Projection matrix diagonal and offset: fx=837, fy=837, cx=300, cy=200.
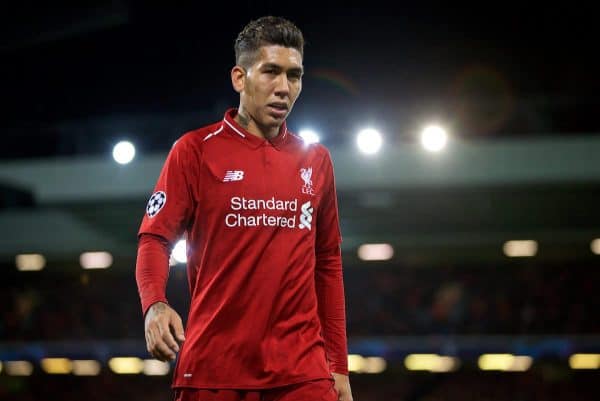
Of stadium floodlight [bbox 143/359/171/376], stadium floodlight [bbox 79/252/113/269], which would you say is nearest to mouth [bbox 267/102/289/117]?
stadium floodlight [bbox 143/359/171/376]

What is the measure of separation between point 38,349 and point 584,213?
684 cm

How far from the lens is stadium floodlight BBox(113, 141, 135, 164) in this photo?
10.8 metres

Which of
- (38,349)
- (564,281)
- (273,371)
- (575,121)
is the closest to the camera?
(273,371)

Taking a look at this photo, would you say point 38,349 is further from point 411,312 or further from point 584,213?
point 584,213

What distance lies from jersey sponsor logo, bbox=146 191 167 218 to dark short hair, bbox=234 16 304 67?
0.45 meters

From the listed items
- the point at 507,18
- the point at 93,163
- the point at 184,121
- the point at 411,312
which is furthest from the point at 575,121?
the point at 93,163

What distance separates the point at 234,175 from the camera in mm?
2270

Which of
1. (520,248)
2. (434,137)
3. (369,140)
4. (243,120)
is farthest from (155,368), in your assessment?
(243,120)

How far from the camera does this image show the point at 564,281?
10.9m

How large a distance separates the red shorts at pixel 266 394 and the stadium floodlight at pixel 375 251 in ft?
30.1

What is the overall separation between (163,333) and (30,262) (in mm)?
11058

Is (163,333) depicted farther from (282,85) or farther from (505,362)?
(505,362)

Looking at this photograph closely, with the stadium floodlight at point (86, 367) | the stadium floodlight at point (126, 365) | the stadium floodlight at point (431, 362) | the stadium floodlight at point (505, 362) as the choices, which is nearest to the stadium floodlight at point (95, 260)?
the stadium floodlight at point (86, 367)

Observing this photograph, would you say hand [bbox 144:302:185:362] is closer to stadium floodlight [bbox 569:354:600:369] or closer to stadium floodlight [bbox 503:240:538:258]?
stadium floodlight [bbox 569:354:600:369]
